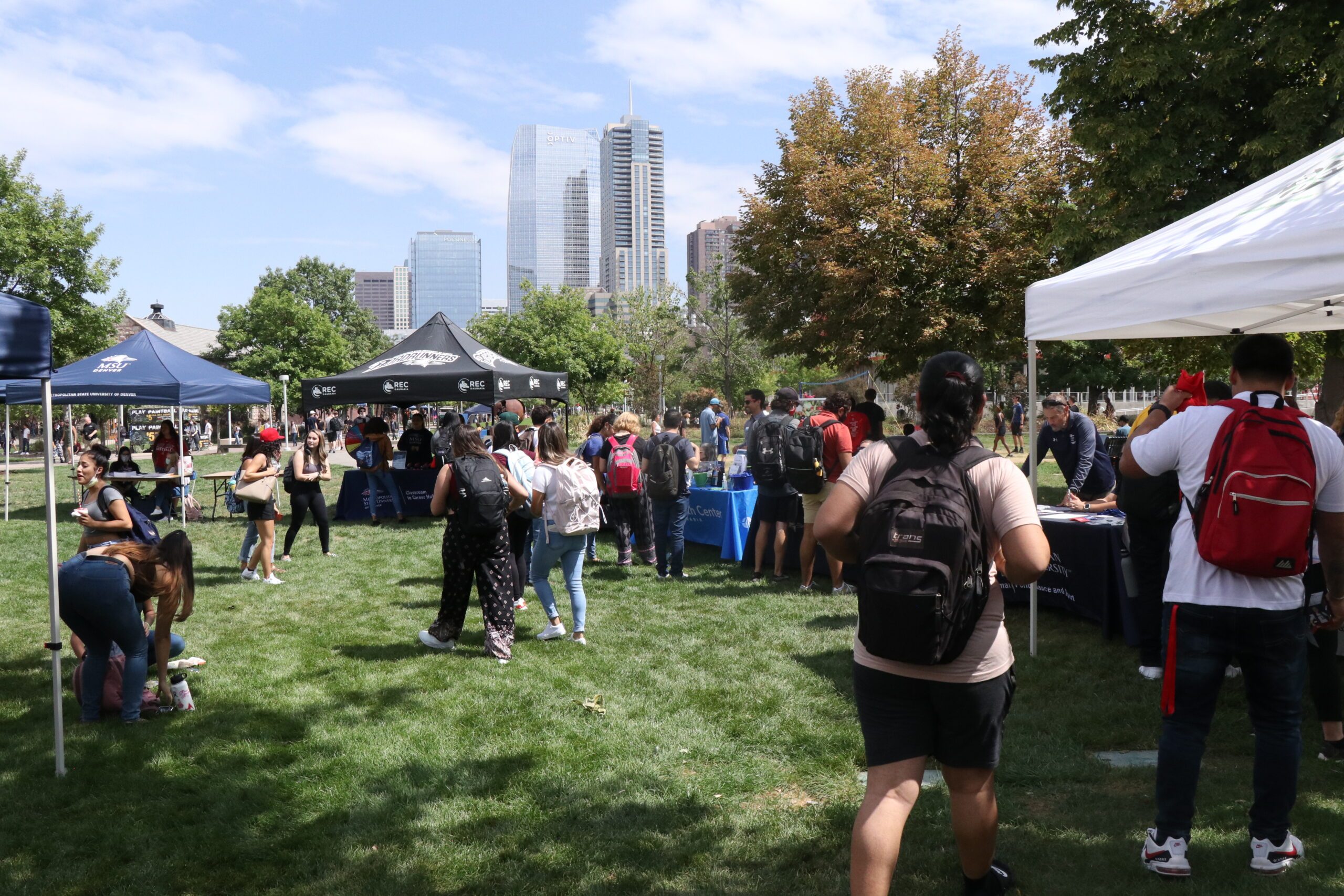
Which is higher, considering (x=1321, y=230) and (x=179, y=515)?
(x=1321, y=230)

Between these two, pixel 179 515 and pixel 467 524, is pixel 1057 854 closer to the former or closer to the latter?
pixel 467 524

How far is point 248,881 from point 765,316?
22155 mm

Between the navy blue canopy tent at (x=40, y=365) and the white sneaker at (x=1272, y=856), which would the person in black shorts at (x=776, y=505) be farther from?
the navy blue canopy tent at (x=40, y=365)

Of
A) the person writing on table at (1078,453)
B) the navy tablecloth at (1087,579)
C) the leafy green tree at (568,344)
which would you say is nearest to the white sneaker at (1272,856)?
the navy tablecloth at (1087,579)

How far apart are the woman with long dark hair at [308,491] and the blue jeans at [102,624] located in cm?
469

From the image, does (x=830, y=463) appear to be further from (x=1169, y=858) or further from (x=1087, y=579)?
(x=1169, y=858)

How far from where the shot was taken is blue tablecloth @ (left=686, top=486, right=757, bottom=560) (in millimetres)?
10008

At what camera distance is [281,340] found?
60438 millimetres

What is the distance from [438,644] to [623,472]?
2.77 m

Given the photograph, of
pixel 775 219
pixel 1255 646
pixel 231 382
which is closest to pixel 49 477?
pixel 1255 646

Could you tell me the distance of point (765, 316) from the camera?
2469cm

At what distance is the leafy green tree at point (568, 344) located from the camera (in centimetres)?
5003

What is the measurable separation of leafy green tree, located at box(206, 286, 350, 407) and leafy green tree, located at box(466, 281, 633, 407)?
12278 millimetres

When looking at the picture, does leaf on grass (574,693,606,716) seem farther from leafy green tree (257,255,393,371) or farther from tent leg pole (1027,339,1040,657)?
leafy green tree (257,255,393,371)
